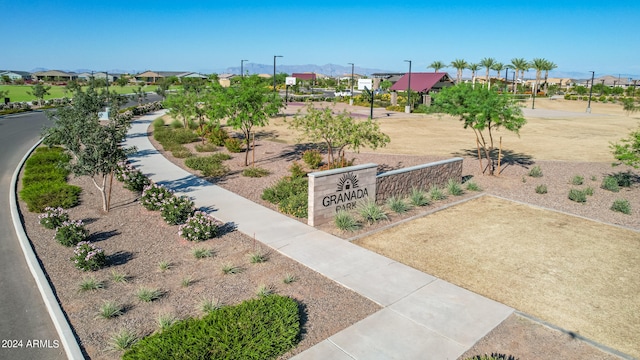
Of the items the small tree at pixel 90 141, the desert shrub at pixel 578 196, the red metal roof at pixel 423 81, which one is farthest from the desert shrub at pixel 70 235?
the red metal roof at pixel 423 81

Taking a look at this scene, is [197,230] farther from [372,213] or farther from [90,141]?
[372,213]

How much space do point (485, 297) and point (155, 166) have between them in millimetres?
16575

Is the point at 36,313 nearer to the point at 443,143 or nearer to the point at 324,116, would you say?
the point at 324,116

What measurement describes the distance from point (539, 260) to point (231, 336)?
814cm

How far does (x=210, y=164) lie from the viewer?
2036 centimetres

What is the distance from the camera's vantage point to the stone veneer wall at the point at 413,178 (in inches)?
608

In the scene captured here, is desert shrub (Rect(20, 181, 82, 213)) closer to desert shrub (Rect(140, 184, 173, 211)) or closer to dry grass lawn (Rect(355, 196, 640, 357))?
desert shrub (Rect(140, 184, 173, 211))

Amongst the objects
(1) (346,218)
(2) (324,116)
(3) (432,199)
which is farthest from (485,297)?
(2) (324,116)

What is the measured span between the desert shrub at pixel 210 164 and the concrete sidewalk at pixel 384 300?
4601 millimetres

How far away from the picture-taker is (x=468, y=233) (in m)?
12.9

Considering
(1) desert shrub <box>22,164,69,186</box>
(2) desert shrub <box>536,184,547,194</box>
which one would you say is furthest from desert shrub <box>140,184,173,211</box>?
(2) desert shrub <box>536,184,547,194</box>

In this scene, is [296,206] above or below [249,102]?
below

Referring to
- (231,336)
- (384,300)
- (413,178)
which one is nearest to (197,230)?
(231,336)

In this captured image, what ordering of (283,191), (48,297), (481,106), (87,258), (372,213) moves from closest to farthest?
(48,297) → (87,258) → (372,213) → (283,191) → (481,106)
